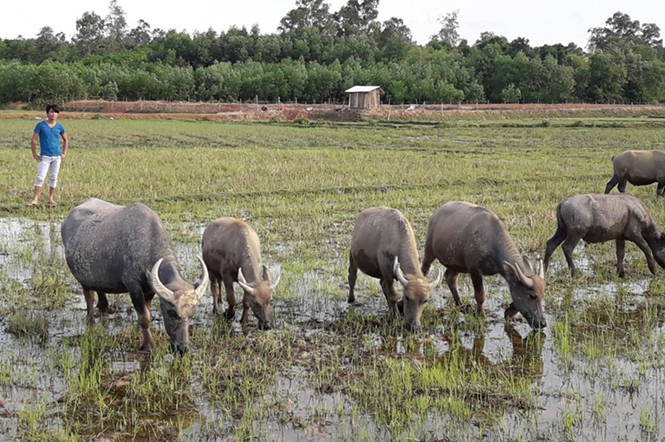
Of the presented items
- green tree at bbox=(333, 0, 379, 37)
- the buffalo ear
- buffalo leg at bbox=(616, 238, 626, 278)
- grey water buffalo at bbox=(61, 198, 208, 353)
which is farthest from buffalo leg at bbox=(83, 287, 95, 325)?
green tree at bbox=(333, 0, 379, 37)

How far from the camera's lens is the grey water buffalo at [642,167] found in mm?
14055

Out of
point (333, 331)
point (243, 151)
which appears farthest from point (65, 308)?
point (243, 151)

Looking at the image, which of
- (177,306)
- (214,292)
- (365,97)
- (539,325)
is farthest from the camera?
(365,97)

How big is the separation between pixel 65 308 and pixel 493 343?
13.8 ft

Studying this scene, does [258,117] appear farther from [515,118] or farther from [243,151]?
[243,151]

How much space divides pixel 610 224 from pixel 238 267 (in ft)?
15.1

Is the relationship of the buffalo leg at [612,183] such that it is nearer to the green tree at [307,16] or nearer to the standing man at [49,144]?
the standing man at [49,144]

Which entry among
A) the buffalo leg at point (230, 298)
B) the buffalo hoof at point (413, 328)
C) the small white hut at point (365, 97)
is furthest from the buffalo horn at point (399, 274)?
the small white hut at point (365, 97)

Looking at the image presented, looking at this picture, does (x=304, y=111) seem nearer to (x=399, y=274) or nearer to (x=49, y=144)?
(x=49, y=144)

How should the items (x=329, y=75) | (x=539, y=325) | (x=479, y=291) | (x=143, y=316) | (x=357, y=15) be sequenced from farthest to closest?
(x=357, y=15) → (x=329, y=75) → (x=479, y=291) → (x=539, y=325) → (x=143, y=316)

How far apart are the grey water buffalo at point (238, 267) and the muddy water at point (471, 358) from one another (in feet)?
1.07

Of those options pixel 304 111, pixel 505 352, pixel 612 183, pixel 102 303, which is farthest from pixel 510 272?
pixel 304 111

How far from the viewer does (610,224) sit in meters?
8.61

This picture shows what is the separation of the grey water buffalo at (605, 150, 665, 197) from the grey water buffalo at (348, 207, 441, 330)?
8.42 metres
